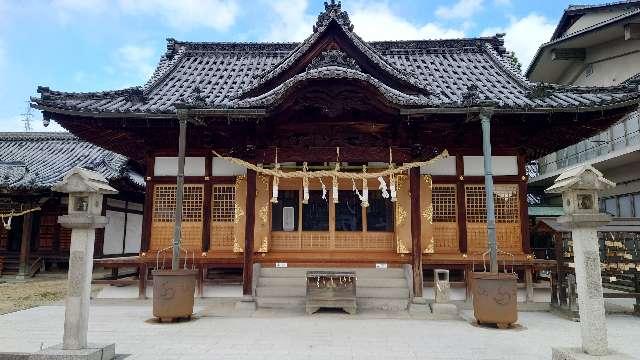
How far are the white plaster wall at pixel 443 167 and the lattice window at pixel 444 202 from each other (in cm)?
43

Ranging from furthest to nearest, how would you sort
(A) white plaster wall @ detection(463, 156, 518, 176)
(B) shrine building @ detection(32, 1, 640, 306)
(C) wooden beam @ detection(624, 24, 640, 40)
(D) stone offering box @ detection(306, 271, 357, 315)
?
(C) wooden beam @ detection(624, 24, 640, 40), (A) white plaster wall @ detection(463, 156, 518, 176), (B) shrine building @ detection(32, 1, 640, 306), (D) stone offering box @ detection(306, 271, 357, 315)

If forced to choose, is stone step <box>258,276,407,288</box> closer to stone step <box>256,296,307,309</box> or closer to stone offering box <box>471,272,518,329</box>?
stone step <box>256,296,307,309</box>

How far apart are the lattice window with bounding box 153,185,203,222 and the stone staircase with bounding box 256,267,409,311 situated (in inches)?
109

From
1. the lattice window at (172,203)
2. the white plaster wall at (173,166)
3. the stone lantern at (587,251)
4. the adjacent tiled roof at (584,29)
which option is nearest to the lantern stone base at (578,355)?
the stone lantern at (587,251)

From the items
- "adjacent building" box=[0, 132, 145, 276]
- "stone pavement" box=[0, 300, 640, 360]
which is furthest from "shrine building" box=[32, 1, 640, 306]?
"adjacent building" box=[0, 132, 145, 276]

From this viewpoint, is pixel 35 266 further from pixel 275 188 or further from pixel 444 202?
pixel 444 202

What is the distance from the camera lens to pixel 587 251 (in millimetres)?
6242

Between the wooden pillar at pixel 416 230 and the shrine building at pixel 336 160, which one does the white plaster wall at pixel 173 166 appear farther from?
the wooden pillar at pixel 416 230

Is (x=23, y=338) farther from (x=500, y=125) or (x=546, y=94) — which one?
(x=546, y=94)

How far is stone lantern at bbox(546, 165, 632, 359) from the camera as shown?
19.5ft

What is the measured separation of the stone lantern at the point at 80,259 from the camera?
6.34m

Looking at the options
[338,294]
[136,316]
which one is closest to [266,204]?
→ [338,294]

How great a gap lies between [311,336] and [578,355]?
178 inches

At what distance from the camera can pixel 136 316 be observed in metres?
10.1
